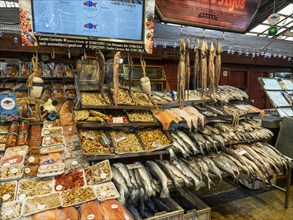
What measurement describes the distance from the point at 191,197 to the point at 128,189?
3.91 ft

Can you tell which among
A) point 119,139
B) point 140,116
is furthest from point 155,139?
point 119,139

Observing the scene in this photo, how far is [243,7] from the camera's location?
355 cm

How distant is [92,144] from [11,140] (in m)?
0.94

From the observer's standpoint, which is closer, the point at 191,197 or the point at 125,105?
the point at 125,105

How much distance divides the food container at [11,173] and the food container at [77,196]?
52 cm

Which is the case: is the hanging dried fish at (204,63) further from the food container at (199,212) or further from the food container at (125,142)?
the food container at (199,212)

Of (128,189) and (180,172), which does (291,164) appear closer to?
(180,172)

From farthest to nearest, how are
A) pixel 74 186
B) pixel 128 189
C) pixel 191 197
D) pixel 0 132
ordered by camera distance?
pixel 191 197 → pixel 0 132 → pixel 128 189 → pixel 74 186

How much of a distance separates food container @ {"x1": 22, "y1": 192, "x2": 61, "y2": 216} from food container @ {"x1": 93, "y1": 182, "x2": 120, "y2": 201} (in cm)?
36

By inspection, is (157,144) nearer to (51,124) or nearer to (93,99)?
(93,99)

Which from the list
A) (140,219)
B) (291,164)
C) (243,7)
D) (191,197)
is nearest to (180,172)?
(191,197)

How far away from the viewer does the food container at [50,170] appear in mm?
2266

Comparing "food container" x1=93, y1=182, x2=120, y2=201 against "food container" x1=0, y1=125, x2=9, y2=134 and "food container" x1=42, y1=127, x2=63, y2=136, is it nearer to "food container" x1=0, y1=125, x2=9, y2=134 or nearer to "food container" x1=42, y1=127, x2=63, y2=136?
"food container" x1=42, y1=127, x2=63, y2=136

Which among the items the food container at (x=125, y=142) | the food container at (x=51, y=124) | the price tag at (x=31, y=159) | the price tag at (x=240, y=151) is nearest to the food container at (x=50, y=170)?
the price tag at (x=31, y=159)
